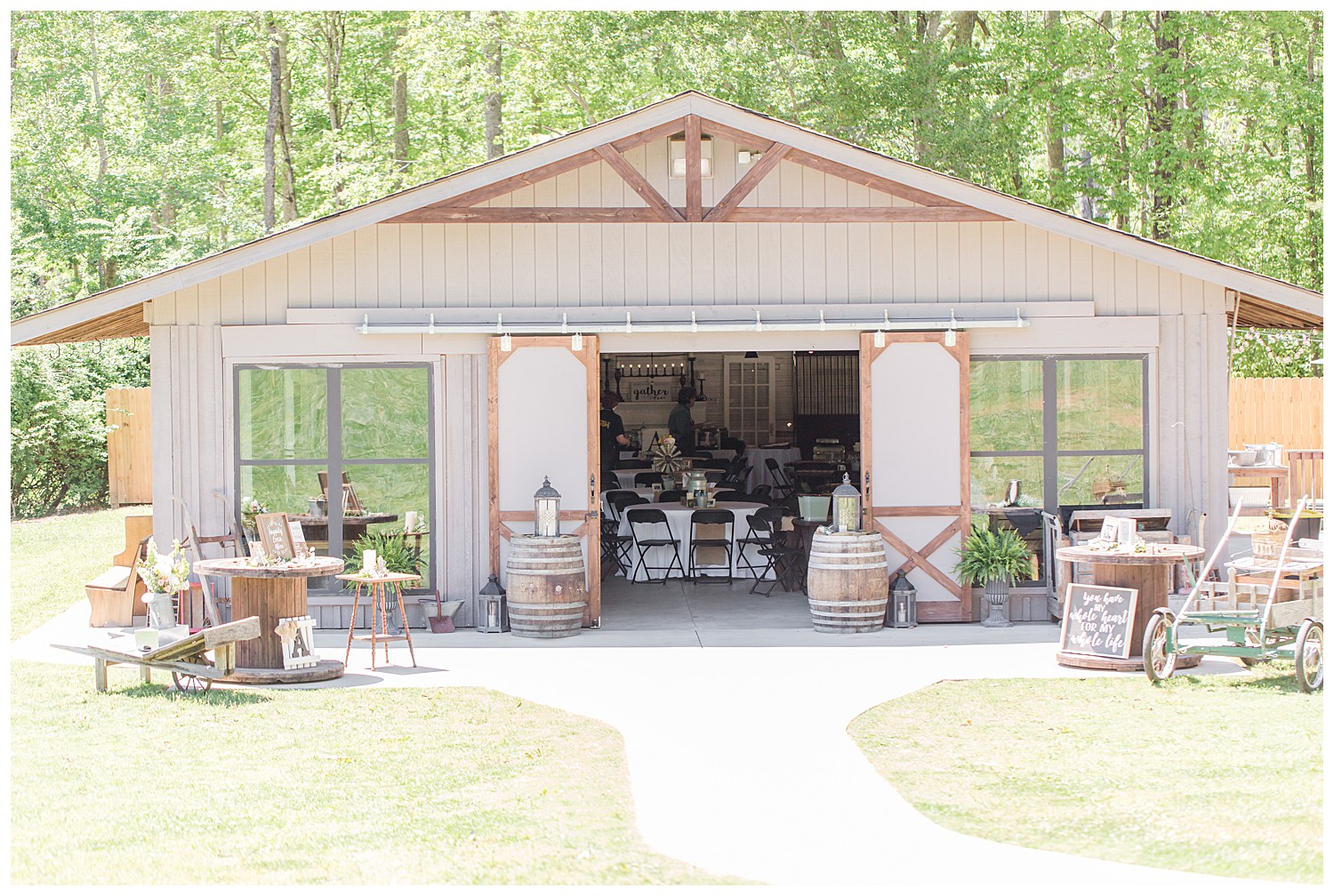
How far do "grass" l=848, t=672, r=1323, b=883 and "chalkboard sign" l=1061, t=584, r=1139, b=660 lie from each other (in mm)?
374

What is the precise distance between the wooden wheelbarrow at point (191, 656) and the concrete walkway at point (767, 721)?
71 cm

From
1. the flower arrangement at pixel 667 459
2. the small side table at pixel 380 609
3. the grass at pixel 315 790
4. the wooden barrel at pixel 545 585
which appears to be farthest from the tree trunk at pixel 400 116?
the grass at pixel 315 790

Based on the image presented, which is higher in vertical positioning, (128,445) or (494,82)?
(494,82)

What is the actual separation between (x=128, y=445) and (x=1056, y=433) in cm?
1545

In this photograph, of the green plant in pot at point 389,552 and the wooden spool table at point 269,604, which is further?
the green plant in pot at point 389,552

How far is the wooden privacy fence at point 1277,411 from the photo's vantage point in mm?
24781

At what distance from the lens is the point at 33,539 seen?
17.9 m

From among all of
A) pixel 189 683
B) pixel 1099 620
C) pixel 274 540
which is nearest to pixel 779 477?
pixel 1099 620

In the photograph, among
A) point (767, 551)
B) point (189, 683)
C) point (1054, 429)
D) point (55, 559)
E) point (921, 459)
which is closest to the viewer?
point (189, 683)

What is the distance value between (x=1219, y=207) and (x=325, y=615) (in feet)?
54.5

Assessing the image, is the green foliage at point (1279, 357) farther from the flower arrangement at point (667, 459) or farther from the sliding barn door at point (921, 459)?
the sliding barn door at point (921, 459)

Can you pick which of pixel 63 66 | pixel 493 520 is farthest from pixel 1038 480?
pixel 63 66

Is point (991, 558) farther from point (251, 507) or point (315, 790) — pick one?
point (315, 790)

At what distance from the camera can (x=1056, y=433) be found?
1132 centimetres
